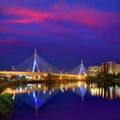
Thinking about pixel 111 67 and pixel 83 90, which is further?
pixel 111 67

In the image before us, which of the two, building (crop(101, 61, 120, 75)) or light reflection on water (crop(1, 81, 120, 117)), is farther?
building (crop(101, 61, 120, 75))

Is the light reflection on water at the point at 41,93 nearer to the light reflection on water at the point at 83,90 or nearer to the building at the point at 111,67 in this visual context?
the light reflection on water at the point at 83,90

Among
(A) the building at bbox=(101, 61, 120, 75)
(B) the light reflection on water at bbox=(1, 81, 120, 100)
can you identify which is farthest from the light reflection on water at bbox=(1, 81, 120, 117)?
(A) the building at bbox=(101, 61, 120, 75)

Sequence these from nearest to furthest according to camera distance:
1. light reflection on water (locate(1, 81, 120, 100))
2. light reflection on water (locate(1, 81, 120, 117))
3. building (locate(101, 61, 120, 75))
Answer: light reflection on water (locate(1, 81, 120, 117)), light reflection on water (locate(1, 81, 120, 100)), building (locate(101, 61, 120, 75))

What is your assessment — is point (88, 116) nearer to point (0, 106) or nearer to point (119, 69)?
point (0, 106)

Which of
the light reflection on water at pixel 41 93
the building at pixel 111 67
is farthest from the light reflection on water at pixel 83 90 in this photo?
the building at pixel 111 67

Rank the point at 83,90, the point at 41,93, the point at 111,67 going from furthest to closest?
the point at 111,67
the point at 83,90
the point at 41,93

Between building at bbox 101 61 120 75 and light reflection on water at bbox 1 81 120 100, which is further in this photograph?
building at bbox 101 61 120 75

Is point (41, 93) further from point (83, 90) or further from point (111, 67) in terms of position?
point (111, 67)

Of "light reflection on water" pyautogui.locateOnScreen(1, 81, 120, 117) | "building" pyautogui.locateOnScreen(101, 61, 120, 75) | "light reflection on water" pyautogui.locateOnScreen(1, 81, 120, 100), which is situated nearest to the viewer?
"light reflection on water" pyautogui.locateOnScreen(1, 81, 120, 117)

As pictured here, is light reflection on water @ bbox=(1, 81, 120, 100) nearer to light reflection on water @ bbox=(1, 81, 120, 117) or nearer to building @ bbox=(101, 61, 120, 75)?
light reflection on water @ bbox=(1, 81, 120, 117)

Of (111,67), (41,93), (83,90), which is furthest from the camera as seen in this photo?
(111,67)

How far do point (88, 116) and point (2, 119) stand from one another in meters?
4.24

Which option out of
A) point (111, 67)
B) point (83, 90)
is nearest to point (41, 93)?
point (83, 90)
